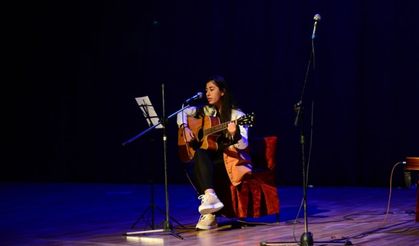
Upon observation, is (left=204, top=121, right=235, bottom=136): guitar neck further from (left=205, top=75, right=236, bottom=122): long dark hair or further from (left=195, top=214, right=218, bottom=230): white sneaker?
(left=195, top=214, right=218, bottom=230): white sneaker

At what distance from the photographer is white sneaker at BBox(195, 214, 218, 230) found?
4812mm

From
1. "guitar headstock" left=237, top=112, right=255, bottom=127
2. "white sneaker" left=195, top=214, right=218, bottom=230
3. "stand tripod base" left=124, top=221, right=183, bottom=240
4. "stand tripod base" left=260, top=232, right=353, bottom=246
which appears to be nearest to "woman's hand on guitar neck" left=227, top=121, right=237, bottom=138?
"guitar headstock" left=237, top=112, right=255, bottom=127

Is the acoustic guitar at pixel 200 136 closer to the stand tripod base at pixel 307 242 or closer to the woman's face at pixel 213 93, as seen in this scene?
the woman's face at pixel 213 93

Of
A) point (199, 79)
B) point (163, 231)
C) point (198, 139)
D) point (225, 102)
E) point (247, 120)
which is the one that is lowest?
point (163, 231)

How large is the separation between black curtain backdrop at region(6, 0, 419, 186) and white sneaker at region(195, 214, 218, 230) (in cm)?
328

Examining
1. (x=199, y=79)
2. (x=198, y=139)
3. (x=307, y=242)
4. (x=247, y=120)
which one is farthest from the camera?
(x=199, y=79)

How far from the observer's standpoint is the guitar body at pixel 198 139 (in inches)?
196

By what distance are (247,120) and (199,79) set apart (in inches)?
177

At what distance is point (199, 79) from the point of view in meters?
9.09

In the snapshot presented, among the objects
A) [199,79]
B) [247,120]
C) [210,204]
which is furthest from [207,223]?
[199,79]

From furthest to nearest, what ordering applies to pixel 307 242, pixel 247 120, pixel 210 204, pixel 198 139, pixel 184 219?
1. pixel 184 219
2. pixel 198 139
3. pixel 210 204
4. pixel 247 120
5. pixel 307 242

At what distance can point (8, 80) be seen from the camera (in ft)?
33.6

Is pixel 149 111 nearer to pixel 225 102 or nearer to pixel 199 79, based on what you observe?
pixel 225 102

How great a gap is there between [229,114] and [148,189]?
3.73m
